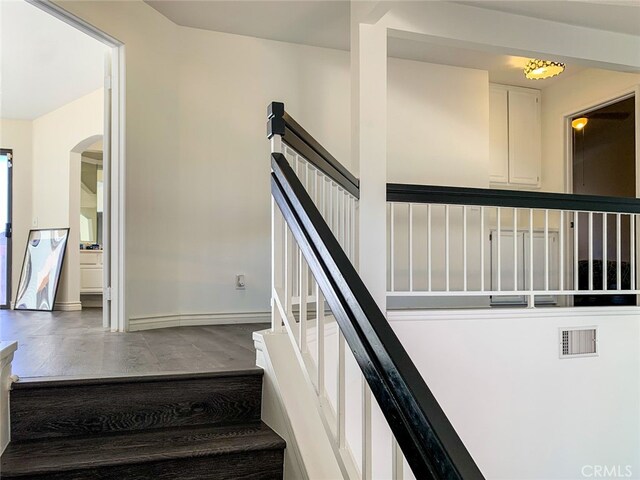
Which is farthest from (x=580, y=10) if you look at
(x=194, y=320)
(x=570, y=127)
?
(x=194, y=320)

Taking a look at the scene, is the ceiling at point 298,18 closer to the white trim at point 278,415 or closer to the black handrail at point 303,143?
the black handrail at point 303,143

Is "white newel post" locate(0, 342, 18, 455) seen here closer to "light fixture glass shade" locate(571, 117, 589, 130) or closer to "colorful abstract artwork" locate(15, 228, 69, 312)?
"colorful abstract artwork" locate(15, 228, 69, 312)

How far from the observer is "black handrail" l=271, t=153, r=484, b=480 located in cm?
75

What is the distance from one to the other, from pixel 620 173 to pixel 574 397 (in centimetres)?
370

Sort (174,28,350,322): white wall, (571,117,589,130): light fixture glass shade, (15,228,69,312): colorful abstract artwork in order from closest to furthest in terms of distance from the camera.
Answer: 1. (174,28,350,322): white wall
2. (15,228,69,312): colorful abstract artwork
3. (571,117,589,130): light fixture glass shade

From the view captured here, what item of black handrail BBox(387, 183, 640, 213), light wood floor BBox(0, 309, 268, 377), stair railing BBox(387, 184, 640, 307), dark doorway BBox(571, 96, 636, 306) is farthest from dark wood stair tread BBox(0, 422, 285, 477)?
dark doorway BBox(571, 96, 636, 306)

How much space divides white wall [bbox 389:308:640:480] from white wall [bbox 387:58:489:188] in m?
1.91

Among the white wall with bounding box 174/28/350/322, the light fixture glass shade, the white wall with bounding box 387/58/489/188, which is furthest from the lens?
the light fixture glass shade

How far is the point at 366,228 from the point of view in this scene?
3062 millimetres

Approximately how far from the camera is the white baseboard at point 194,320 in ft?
11.3

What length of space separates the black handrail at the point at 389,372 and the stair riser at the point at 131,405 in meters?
0.77

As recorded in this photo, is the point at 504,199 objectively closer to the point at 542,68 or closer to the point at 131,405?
the point at 542,68

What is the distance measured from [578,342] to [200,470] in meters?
2.79

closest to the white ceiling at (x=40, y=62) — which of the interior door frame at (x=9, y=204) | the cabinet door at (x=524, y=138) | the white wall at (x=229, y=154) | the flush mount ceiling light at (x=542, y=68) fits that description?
the interior door frame at (x=9, y=204)
